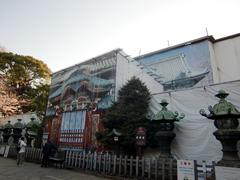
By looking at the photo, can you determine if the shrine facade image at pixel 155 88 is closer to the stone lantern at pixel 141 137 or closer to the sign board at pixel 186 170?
the stone lantern at pixel 141 137

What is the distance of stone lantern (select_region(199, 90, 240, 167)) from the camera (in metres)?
6.62

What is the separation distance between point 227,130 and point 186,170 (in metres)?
1.94

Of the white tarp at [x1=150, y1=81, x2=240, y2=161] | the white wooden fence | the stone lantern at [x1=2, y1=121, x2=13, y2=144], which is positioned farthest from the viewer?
the stone lantern at [x1=2, y1=121, x2=13, y2=144]

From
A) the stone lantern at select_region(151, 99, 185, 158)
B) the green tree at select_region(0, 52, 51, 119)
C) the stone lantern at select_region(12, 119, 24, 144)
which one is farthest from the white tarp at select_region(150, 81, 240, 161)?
the green tree at select_region(0, 52, 51, 119)

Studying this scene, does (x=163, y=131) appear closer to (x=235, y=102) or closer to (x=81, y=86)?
(x=235, y=102)

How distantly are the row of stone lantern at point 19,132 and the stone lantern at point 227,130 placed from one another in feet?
45.2

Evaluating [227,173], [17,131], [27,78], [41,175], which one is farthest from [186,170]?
[27,78]

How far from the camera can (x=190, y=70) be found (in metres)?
15.7

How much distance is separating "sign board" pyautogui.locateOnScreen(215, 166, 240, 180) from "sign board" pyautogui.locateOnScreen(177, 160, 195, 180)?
766 millimetres

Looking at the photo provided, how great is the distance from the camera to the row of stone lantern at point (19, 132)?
52.9 ft

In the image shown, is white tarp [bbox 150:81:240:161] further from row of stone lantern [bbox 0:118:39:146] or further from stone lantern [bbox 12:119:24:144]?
stone lantern [bbox 12:119:24:144]

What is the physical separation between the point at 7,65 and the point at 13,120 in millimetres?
6649

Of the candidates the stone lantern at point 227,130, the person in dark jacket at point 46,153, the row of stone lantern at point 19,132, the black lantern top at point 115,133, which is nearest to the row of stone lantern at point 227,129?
the stone lantern at point 227,130

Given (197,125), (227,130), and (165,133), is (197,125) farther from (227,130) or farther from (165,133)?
(227,130)
